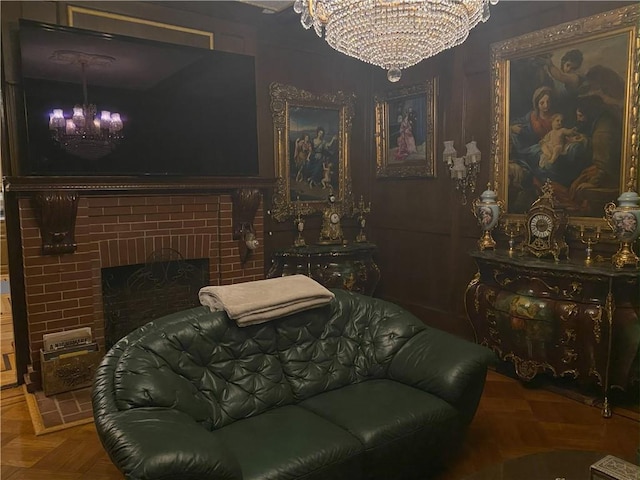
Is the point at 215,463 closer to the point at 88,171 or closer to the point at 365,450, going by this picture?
the point at 365,450

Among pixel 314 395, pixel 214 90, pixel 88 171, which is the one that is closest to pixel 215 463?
pixel 314 395

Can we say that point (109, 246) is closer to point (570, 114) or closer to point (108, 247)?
point (108, 247)

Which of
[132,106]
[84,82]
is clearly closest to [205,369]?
[132,106]

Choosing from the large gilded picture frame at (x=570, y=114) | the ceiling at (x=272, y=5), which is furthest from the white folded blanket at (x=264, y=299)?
the ceiling at (x=272, y=5)

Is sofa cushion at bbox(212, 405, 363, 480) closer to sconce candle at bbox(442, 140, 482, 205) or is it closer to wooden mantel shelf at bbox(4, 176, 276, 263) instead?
wooden mantel shelf at bbox(4, 176, 276, 263)

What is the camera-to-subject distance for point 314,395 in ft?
8.24

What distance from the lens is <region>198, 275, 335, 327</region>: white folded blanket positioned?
94.1 inches

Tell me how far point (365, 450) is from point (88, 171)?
8.63ft

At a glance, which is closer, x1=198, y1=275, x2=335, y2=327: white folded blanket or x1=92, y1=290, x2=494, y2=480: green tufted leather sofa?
x1=92, y1=290, x2=494, y2=480: green tufted leather sofa

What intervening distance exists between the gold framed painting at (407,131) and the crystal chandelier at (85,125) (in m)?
2.48

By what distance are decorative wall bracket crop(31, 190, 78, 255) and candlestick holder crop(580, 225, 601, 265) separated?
3443 millimetres

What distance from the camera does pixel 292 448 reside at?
6.42 ft

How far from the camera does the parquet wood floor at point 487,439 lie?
2512 mm

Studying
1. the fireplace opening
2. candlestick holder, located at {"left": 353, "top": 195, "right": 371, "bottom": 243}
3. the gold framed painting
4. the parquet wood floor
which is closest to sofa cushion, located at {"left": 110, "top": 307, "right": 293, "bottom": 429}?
the parquet wood floor
